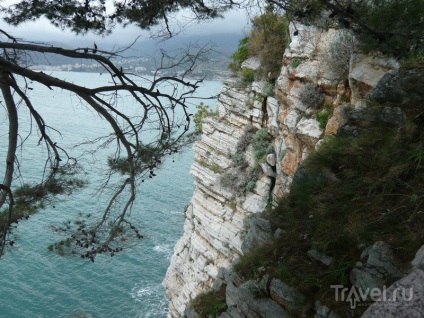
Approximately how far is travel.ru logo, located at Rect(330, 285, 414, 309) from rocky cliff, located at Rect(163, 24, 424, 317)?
2.70m

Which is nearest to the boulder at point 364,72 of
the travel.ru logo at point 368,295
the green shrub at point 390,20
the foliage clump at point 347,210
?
the green shrub at point 390,20

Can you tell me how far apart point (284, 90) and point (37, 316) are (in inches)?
500

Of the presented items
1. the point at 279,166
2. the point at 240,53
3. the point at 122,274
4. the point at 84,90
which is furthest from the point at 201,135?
the point at 84,90

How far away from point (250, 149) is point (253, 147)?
0.68 feet

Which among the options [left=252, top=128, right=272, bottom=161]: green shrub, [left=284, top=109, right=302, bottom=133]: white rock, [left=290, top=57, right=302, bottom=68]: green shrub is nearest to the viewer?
[left=284, top=109, right=302, bottom=133]: white rock

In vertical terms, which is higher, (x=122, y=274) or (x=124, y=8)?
(x=124, y=8)

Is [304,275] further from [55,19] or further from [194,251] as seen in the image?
[194,251]

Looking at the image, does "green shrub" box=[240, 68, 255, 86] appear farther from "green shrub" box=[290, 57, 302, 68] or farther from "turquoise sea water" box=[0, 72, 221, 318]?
"green shrub" box=[290, 57, 302, 68]

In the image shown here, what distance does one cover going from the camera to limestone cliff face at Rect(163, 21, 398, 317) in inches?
339

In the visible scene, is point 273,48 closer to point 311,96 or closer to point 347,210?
point 311,96

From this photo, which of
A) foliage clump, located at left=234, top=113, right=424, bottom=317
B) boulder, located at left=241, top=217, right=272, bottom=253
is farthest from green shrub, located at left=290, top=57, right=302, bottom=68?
boulder, located at left=241, top=217, right=272, bottom=253

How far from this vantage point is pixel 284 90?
1026cm

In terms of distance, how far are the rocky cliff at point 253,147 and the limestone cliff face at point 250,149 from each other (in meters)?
0.02

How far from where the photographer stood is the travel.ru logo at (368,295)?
8.61 ft
